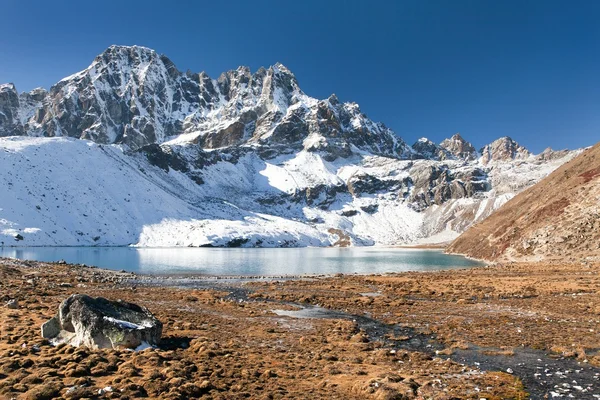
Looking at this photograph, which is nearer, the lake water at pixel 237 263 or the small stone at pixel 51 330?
the small stone at pixel 51 330

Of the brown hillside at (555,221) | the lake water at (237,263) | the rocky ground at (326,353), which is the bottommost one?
the lake water at (237,263)

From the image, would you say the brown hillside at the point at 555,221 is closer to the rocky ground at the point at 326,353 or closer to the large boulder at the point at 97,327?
the rocky ground at the point at 326,353

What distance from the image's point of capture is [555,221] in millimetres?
89938

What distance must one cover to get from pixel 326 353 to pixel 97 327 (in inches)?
Answer: 438

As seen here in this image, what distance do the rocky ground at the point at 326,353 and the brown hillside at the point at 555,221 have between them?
2160 inches

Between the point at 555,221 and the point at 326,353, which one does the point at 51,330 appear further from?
the point at 555,221

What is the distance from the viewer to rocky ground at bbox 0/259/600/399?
14.3 meters

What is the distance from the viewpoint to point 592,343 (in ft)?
70.2

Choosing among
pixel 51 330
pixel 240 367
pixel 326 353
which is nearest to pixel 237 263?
pixel 51 330

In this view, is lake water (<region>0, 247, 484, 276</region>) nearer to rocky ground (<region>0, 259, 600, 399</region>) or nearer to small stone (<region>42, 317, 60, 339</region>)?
rocky ground (<region>0, 259, 600, 399</region>)

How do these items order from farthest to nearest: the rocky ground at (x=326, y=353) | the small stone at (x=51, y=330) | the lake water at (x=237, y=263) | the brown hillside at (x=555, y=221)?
the lake water at (x=237, y=263), the brown hillside at (x=555, y=221), the small stone at (x=51, y=330), the rocky ground at (x=326, y=353)

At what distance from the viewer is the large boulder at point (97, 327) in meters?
18.8

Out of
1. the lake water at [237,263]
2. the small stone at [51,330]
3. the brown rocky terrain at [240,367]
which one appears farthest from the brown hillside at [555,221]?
the small stone at [51,330]

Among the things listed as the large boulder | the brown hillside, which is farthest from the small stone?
the brown hillside
